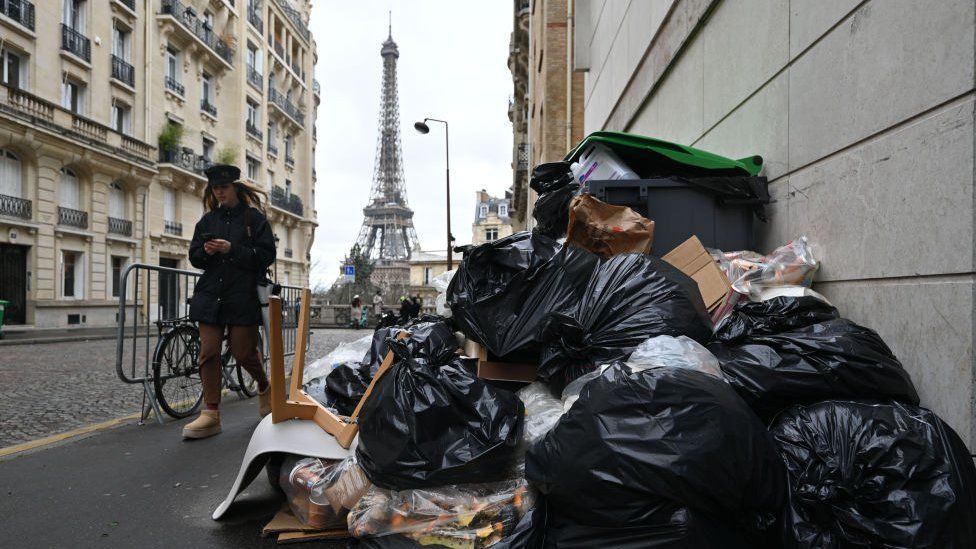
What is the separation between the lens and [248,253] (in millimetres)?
3719

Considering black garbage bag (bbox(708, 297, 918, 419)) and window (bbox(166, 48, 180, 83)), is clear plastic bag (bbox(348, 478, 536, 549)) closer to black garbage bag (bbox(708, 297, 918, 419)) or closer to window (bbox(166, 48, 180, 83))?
black garbage bag (bbox(708, 297, 918, 419))

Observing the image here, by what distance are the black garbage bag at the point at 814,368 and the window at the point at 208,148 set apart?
28.4 meters

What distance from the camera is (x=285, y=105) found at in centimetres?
3362

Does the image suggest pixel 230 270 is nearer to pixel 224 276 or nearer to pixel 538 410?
pixel 224 276

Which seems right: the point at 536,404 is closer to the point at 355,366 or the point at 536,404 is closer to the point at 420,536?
the point at 420,536

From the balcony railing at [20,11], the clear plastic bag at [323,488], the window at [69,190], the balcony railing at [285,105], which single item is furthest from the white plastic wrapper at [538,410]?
the balcony railing at [285,105]

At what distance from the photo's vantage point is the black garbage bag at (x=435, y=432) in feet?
6.03

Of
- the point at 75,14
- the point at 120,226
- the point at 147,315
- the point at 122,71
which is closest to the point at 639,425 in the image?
the point at 147,315

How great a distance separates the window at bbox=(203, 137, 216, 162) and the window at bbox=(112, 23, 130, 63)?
514 cm

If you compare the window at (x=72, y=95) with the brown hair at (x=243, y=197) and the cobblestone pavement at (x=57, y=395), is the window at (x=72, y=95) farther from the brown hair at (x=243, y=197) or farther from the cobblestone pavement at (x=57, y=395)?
the brown hair at (x=243, y=197)

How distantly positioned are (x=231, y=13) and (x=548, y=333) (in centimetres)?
3122

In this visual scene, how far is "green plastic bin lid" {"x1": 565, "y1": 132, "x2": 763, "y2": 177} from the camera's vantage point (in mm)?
3117

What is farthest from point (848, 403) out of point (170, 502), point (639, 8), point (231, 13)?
point (231, 13)

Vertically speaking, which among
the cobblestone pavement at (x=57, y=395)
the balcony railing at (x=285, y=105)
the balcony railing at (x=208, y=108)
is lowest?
the cobblestone pavement at (x=57, y=395)
